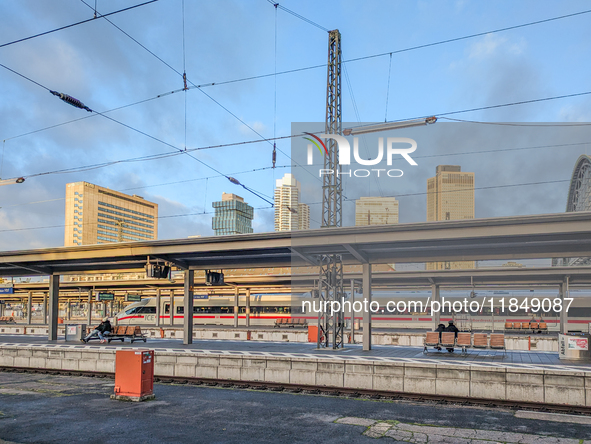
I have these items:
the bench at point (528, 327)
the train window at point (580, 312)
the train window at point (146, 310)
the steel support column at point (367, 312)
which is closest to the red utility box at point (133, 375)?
the steel support column at point (367, 312)

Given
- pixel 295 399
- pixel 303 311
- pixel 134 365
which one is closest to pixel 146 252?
pixel 134 365

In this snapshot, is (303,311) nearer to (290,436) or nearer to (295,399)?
(295,399)

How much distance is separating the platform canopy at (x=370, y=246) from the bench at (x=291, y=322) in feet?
77.7

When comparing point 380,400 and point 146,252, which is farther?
point 146,252

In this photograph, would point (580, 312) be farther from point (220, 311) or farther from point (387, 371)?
point (387, 371)

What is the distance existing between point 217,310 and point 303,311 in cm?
965

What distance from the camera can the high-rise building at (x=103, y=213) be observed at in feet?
601

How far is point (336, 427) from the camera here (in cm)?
1012

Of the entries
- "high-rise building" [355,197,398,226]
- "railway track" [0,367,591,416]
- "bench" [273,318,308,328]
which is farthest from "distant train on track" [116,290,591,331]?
"railway track" [0,367,591,416]

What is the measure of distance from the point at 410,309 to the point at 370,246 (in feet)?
92.9

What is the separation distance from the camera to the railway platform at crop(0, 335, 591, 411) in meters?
12.4

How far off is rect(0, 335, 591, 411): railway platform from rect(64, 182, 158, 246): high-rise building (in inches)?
6716

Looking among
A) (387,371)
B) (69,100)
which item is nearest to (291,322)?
(387,371)

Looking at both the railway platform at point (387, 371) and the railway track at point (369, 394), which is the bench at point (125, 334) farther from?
the railway track at point (369, 394)
